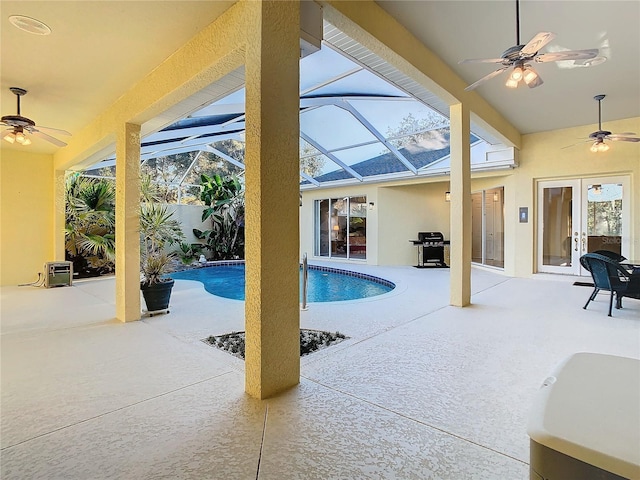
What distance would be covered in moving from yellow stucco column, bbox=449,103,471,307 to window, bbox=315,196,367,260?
6.30 meters

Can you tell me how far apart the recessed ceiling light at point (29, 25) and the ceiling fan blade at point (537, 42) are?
15.0ft

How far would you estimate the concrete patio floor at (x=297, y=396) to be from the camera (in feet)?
6.12

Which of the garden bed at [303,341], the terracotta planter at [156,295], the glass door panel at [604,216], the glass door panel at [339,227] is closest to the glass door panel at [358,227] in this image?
the glass door panel at [339,227]

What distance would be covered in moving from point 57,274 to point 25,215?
171cm

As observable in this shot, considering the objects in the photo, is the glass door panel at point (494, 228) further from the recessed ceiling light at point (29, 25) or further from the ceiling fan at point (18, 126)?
the ceiling fan at point (18, 126)

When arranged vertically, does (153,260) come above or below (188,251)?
above

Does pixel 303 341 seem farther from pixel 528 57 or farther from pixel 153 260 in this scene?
pixel 528 57

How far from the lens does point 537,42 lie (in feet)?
10.3

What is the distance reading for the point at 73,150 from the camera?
694cm

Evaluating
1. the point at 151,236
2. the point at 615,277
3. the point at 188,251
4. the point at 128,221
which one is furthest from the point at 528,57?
the point at 188,251

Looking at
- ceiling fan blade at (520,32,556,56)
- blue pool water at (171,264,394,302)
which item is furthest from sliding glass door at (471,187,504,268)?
ceiling fan blade at (520,32,556,56)

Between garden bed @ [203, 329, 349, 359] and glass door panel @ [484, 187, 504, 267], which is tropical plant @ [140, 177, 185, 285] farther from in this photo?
glass door panel @ [484, 187, 504, 267]

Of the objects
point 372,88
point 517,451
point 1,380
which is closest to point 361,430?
point 517,451

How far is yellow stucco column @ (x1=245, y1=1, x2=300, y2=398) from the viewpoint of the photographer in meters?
2.53
